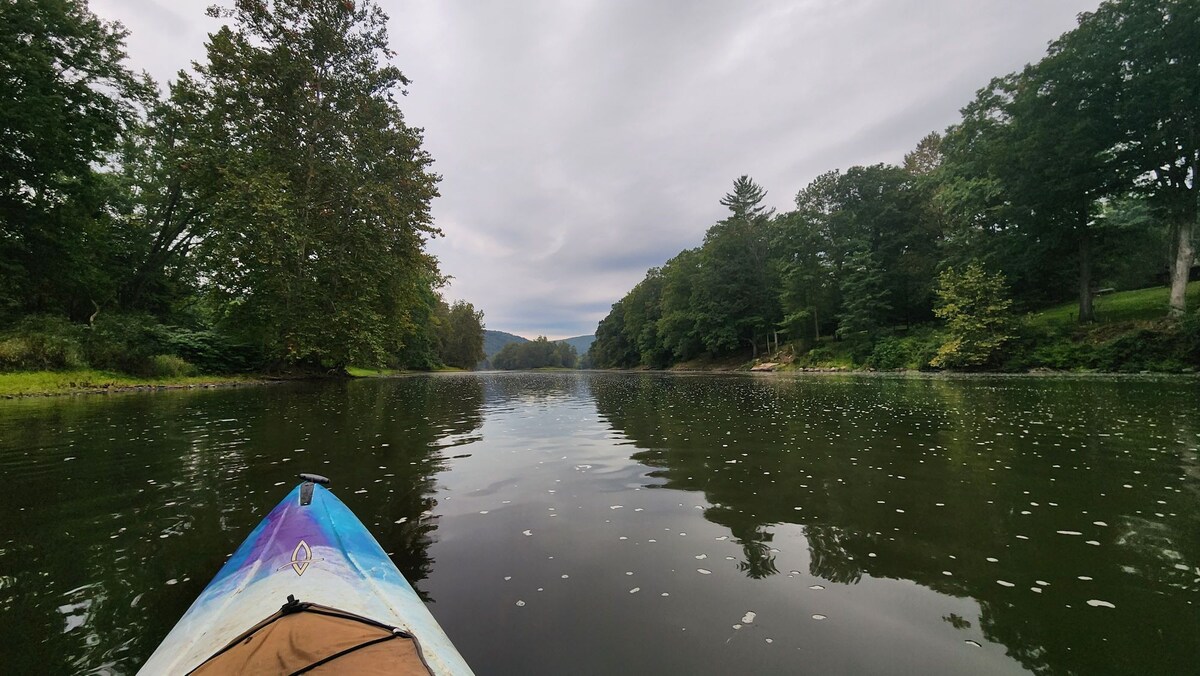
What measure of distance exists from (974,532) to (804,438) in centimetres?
567

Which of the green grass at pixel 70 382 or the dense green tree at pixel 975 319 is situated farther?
the dense green tree at pixel 975 319

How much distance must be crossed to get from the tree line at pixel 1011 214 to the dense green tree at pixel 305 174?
38200mm

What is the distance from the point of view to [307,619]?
226 centimetres

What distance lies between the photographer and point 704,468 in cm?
849

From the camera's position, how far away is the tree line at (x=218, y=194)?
21500mm

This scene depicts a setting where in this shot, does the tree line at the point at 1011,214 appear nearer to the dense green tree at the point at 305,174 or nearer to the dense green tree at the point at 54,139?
the dense green tree at the point at 305,174

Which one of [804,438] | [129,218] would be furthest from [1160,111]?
[129,218]

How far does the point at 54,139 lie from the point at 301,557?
31.4 meters

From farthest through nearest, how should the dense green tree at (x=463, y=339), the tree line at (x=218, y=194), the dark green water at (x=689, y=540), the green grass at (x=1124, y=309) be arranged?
the dense green tree at (x=463, y=339) → the green grass at (x=1124, y=309) → the tree line at (x=218, y=194) → the dark green water at (x=689, y=540)

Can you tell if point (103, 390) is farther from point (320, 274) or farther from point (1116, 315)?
point (1116, 315)

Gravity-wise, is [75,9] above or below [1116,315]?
above

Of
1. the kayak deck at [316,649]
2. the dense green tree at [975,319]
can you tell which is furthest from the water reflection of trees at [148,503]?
the dense green tree at [975,319]

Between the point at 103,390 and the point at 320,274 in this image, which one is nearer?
the point at 103,390

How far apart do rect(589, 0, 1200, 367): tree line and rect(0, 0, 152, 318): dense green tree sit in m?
51.5
